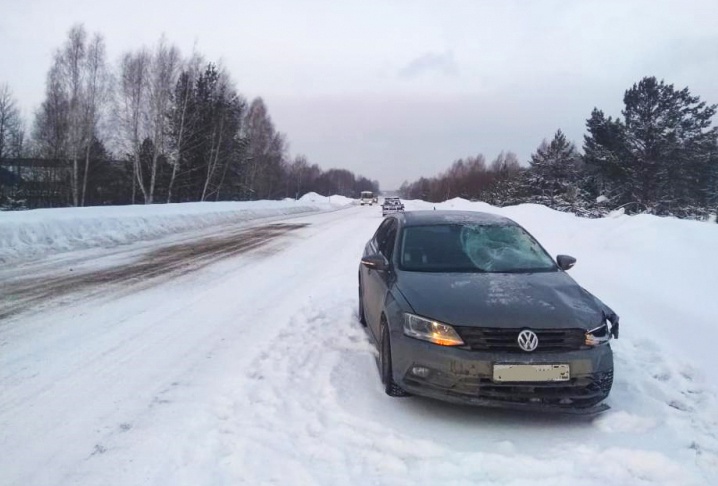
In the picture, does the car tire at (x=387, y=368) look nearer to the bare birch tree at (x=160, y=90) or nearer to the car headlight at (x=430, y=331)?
the car headlight at (x=430, y=331)

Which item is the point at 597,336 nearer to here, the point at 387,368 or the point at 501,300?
the point at 501,300

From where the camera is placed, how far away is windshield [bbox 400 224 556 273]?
16.0ft

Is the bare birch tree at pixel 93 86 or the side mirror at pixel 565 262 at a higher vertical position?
the bare birch tree at pixel 93 86

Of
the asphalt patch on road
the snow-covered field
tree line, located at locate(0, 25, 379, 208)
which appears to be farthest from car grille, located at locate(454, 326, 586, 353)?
tree line, located at locate(0, 25, 379, 208)

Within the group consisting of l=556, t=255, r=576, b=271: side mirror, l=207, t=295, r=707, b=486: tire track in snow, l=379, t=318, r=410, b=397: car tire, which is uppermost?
l=556, t=255, r=576, b=271: side mirror

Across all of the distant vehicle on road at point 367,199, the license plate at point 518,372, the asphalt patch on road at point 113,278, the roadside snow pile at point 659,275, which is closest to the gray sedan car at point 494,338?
the license plate at point 518,372

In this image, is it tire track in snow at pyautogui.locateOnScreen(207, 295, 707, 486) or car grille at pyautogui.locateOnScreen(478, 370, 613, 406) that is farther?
car grille at pyautogui.locateOnScreen(478, 370, 613, 406)

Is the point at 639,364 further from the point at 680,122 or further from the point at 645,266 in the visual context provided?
the point at 680,122

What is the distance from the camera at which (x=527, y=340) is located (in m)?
3.54

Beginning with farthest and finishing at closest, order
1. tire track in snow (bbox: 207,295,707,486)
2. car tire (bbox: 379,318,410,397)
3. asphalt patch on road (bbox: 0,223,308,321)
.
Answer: asphalt patch on road (bbox: 0,223,308,321), car tire (bbox: 379,318,410,397), tire track in snow (bbox: 207,295,707,486)

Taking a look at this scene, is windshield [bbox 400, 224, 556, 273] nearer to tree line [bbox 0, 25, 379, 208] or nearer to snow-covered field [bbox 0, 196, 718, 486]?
snow-covered field [bbox 0, 196, 718, 486]

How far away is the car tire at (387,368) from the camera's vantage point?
4.00 metres

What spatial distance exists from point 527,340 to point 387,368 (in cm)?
119

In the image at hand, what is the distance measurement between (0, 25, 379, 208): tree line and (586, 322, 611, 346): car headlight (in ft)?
104
